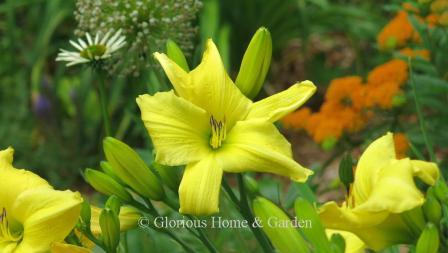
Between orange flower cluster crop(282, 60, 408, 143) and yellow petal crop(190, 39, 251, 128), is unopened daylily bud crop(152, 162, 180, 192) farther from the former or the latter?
orange flower cluster crop(282, 60, 408, 143)

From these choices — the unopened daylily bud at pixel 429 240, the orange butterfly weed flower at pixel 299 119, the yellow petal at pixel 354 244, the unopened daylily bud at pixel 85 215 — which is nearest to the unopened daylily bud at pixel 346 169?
the yellow petal at pixel 354 244

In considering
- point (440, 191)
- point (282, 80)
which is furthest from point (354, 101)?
point (282, 80)

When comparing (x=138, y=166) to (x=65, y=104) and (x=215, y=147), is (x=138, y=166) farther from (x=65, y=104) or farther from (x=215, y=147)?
(x=65, y=104)

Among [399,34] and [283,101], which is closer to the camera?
[283,101]

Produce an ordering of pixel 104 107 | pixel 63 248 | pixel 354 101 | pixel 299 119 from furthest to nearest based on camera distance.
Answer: pixel 299 119 → pixel 354 101 → pixel 104 107 → pixel 63 248

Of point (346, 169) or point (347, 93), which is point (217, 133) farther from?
Result: point (347, 93)

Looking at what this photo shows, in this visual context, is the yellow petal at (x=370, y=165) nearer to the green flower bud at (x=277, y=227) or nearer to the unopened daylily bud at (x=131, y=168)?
the green flower bud at (x=277, y=227)
